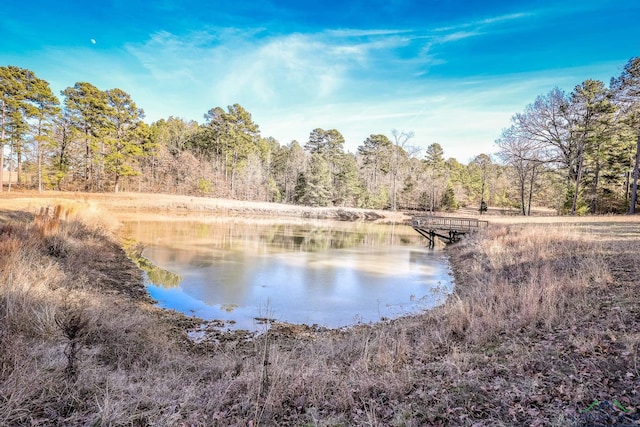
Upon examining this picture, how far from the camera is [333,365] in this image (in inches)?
216

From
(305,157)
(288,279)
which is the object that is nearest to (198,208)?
(305,157)

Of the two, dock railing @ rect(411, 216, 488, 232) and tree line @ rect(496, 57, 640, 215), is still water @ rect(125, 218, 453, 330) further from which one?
tree line @ rect(496, 57, 640, 215)

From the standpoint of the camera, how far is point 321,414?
395 centimetres

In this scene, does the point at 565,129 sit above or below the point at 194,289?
above

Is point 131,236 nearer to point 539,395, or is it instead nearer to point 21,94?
point 539,395

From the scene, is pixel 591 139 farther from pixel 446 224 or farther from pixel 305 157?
pixel 305 157

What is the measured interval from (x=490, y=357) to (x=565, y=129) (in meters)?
40.5

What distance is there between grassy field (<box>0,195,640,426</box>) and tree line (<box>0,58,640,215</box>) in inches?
1260

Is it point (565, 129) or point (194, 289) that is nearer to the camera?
point (194, 289)

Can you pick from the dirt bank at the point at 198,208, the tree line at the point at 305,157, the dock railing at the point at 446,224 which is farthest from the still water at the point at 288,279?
the tree line at the point at 305,157

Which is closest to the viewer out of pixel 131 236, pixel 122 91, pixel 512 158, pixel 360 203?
pixel 131 236

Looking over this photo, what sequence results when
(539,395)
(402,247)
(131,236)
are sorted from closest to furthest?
(539,395) → (131,236) → (402,247)

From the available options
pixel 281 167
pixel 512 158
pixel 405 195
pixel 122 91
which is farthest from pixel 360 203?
pixel 122 91

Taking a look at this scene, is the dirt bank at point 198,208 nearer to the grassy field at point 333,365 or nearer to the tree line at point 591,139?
the tree line at point 591,139
